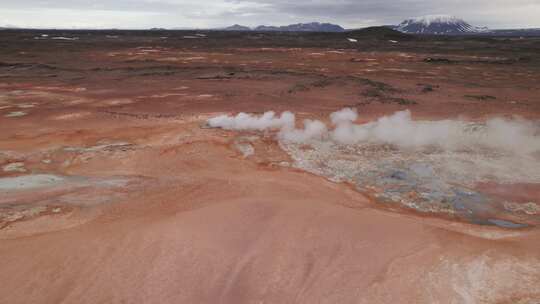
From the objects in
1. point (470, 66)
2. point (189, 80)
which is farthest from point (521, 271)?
point (470, 66)

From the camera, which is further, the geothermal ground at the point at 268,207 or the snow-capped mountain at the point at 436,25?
the snow-capped mountain at the point at 436,25

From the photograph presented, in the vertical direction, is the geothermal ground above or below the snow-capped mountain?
below

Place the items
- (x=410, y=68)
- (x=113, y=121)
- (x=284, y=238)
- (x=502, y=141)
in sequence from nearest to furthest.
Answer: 1. (x=284, y=238)
2. (x=502, y=141)
3. (x=113, y=121)
4. (x=410, y=68)

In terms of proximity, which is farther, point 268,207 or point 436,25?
point 436,25

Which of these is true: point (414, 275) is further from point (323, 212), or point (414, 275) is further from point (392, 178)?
point (392, 178)

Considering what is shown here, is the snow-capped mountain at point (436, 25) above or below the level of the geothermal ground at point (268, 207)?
above

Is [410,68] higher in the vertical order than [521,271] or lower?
higher

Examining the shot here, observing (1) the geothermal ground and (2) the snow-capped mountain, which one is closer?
(1) the geothermal ground

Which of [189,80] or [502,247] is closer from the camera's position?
[502,247]
